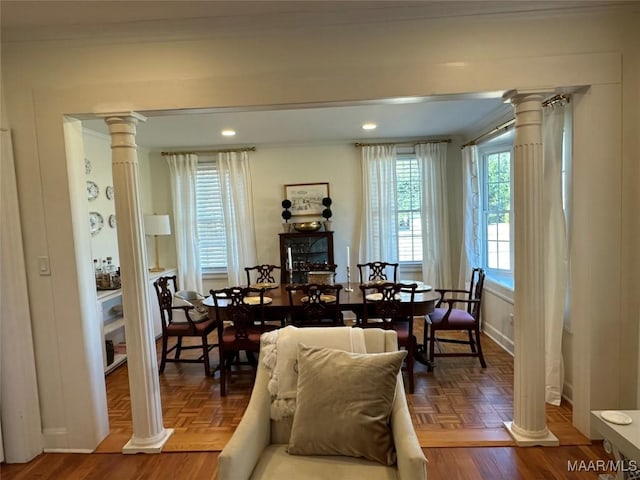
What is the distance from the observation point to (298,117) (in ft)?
12.3

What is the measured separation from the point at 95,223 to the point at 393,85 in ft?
11.2

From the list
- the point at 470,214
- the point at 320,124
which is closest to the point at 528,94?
the point at 320,124

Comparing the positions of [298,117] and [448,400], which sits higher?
[298,117]

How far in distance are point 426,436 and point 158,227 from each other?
12.2 ft

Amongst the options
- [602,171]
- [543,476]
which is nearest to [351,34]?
[602,171]

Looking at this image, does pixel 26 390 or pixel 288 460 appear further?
pixel 26 390

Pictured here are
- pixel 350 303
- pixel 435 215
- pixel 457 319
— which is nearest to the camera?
pixel 350 303

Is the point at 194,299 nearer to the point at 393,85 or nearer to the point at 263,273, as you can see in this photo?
the point at 263,273

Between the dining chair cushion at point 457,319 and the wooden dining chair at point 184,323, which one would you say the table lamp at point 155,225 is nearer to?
the wooden dining chair at point 184,323

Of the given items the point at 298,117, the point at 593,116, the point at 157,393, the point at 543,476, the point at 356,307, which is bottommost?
the point at 543,476

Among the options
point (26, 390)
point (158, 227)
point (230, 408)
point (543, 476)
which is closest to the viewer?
point (543, 476)

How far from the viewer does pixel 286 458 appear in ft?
5.10

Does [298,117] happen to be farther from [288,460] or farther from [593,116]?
[288,460]

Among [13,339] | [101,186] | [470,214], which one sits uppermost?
[101,186]
